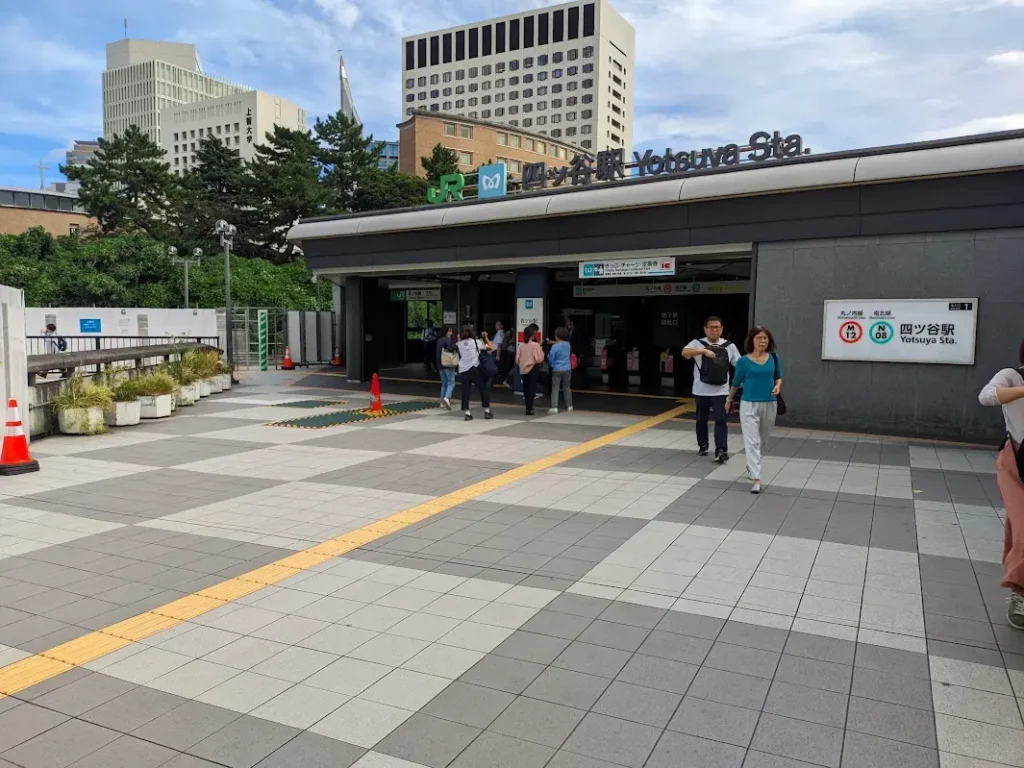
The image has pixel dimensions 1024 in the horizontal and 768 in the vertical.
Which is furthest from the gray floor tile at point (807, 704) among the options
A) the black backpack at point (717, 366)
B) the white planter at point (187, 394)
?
the white planter at point (187, 394)

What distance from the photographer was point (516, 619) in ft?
14.5

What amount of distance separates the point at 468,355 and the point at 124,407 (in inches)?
230

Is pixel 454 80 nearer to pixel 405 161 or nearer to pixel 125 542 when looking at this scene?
pixel 405 161

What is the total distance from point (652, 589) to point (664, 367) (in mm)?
15189

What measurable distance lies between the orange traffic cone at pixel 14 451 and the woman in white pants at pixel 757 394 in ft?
26.7

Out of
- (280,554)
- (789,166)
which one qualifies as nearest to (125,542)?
(280,554)

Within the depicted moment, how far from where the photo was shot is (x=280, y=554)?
18.6 ft

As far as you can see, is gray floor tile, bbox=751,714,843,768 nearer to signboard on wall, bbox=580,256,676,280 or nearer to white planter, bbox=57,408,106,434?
white planter, bbox=57,408,106,434

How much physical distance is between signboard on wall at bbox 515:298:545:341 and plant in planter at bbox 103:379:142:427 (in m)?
7.57

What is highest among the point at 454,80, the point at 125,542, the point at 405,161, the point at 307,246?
the point at 454,80

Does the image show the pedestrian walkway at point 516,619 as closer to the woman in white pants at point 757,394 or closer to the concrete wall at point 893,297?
the woman in white pants at point 757,394

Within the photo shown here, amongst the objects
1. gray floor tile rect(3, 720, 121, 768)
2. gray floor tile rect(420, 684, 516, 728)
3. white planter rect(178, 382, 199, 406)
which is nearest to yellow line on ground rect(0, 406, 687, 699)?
gray floor tile rect(3, 720, 121, 768)

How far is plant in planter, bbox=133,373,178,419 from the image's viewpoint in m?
13.3

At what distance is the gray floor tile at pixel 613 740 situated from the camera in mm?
3018
